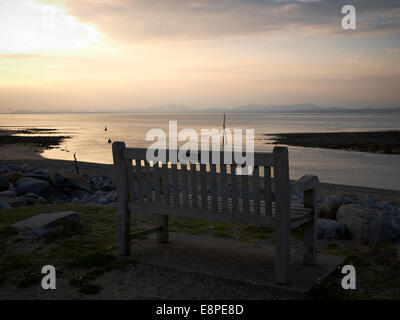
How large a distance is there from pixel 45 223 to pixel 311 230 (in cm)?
428

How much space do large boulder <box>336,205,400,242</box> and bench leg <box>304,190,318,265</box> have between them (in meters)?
1.77

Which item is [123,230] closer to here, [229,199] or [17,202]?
[229,199]

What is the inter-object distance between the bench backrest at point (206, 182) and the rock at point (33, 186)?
7.20 m

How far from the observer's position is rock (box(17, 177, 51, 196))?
37.4ft

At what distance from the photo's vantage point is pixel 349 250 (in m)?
5.97

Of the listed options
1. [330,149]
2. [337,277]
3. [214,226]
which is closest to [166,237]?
[214,226]

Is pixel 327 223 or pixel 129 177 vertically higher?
pixel 129 177

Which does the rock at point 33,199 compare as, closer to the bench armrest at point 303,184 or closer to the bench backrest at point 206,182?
the bench backrest at point 206,182

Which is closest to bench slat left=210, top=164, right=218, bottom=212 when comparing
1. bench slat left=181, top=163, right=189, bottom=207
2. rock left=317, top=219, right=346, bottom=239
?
bench slat left=181, top=163, right=189, bottom=207

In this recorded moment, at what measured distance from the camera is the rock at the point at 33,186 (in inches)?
449

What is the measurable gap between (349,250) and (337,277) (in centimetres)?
130

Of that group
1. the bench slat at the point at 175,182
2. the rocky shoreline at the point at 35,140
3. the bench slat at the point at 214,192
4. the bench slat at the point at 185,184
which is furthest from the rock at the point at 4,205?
the rocky shoreline at the point at 35,140

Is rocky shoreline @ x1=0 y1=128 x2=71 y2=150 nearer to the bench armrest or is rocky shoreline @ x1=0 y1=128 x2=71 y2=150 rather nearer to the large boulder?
the large boulder
